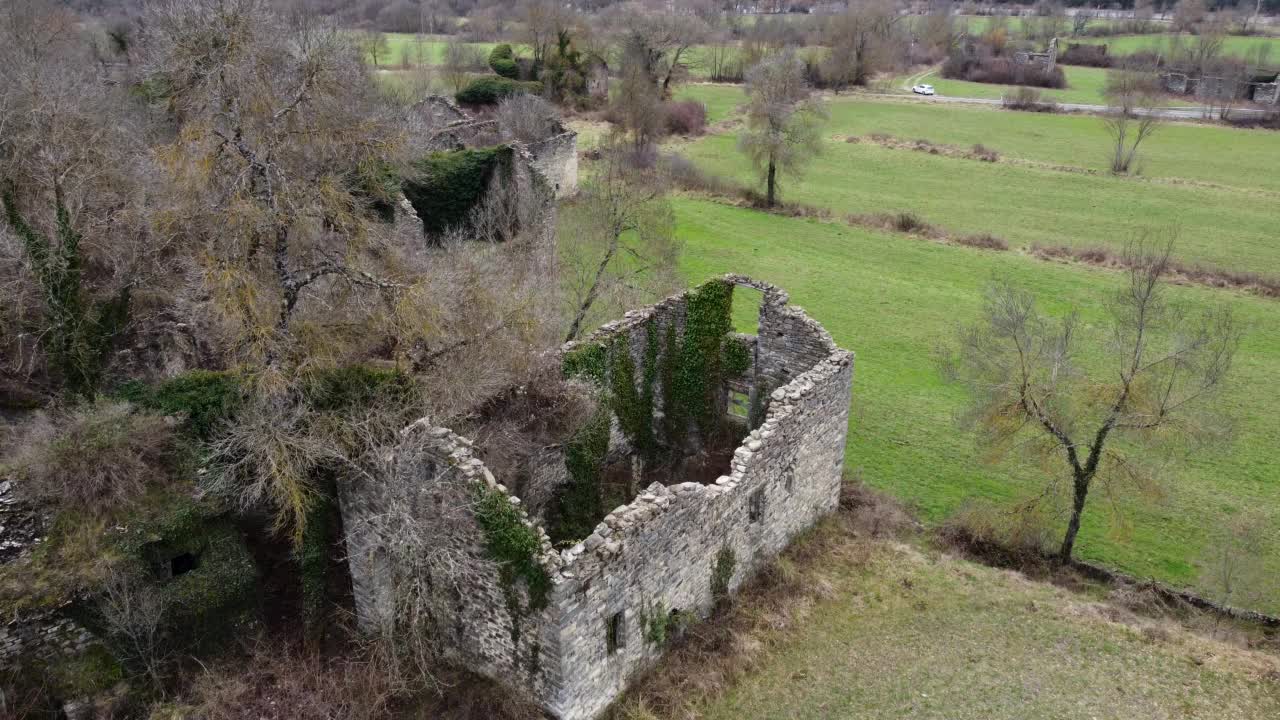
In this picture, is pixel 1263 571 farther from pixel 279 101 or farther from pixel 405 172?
pixel 405 172

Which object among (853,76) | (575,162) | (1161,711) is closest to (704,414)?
(1161,711)

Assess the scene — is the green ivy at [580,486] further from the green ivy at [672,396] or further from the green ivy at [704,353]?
the green ivy at [704,353]

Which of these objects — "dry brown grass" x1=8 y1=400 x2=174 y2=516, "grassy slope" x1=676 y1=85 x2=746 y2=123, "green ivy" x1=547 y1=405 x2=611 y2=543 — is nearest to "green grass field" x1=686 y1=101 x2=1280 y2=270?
"grassy slope" x1=676 y1=85 x2=746 y2=123

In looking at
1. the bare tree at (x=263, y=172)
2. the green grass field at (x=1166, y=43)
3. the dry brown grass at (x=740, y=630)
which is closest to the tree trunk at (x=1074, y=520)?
the dry brown grass at (x=740, y=630)

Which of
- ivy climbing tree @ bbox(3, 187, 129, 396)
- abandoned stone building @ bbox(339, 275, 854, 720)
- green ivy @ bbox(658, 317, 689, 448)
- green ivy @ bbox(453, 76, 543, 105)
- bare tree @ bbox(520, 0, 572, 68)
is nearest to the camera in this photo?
abandoned stone building @ bbox(339, 275, 854, 720)

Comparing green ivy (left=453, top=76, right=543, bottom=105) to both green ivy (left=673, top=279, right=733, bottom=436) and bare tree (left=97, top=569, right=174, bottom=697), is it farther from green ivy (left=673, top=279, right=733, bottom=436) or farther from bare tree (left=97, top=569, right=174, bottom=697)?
bare tree (left=97, top=569, right=174, bottom=697)

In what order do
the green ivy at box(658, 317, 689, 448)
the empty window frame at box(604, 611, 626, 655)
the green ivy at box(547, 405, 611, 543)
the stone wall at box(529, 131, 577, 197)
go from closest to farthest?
the empty window frame at box(604, 611, 626, 655) < the green ivy at box(547, 405, 611, 543) < the green ivy at box(658, 317, 689, 448) < the stone wall at box(529, 131, 577, 197)
